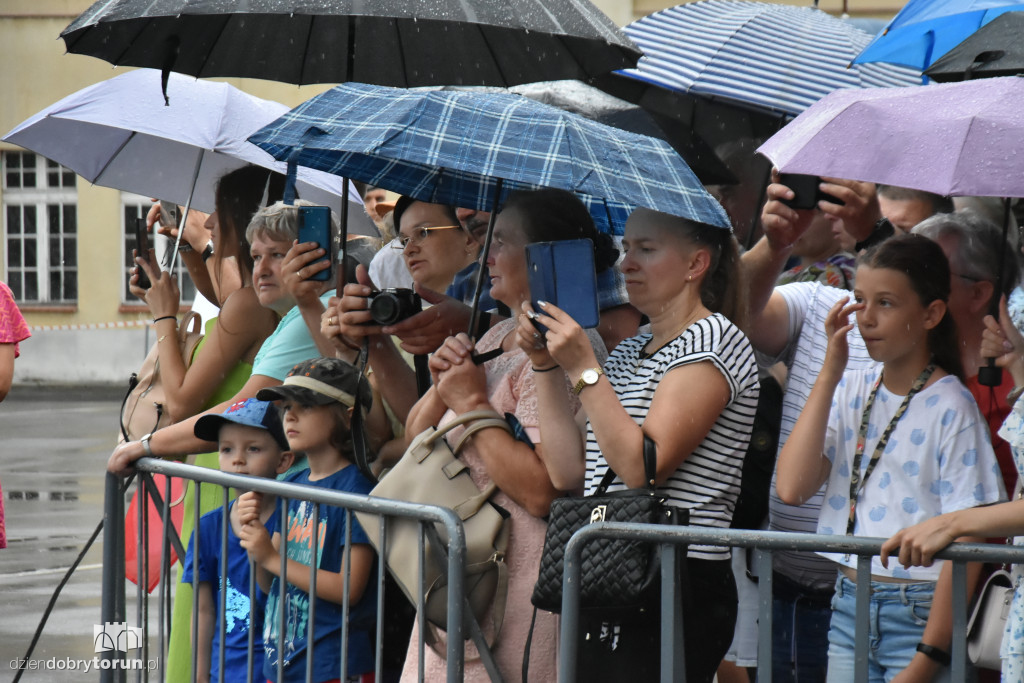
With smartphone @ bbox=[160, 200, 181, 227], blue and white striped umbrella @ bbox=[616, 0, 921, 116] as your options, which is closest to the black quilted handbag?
blue and white striped umbrella @ bbox=[616, 0, 921, 116]

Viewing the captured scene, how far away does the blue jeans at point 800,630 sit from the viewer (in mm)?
3896

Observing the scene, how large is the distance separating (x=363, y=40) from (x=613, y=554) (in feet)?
6.62

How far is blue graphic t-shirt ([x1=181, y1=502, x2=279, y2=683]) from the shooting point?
3816 millimetres

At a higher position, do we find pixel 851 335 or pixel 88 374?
pixel 851 335

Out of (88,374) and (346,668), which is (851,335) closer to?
(346,668)

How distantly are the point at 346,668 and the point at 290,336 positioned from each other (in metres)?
1.30

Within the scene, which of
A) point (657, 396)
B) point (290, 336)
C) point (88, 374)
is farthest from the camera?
point (88, 374)

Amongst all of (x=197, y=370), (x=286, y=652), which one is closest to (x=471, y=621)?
(x=286, y=652)

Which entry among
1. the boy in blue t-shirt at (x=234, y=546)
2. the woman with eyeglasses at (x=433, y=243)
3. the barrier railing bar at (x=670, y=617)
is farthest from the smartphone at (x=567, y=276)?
the boy in blue t-shirt at (x=234, y=546)

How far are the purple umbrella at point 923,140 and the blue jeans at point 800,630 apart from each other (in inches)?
52.7

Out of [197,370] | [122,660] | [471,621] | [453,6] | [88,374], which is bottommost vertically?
[88,374]

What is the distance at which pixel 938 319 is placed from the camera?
3.30 metres

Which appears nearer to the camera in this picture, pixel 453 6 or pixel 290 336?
pixel 453 6

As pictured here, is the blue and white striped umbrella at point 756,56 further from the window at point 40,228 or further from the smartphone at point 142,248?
the window at point 40,228
